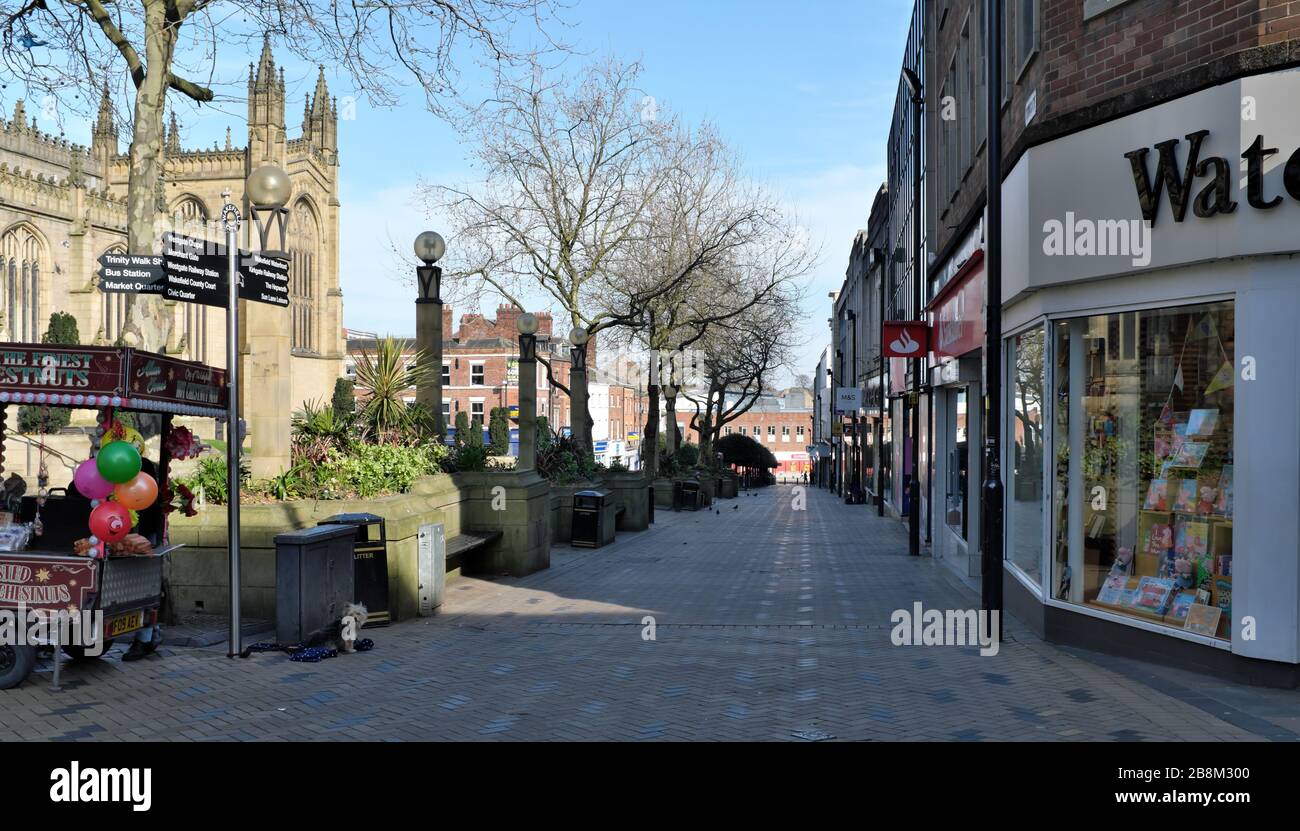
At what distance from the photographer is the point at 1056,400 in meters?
9.94

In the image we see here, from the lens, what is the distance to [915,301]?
2764cm

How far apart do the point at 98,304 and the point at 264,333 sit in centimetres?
5034

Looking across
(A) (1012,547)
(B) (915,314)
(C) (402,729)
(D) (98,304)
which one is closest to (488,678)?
(C) (402,729)

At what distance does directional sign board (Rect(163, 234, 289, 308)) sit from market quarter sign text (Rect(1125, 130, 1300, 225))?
7.12m

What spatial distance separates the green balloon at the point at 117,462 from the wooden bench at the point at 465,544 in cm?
522

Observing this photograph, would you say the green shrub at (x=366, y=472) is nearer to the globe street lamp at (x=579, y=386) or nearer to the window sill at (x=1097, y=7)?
the window sill at (x=1097, y=7)

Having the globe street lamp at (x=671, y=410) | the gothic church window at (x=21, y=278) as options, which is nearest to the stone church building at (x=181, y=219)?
the gothic church window at (x=21, y=278)

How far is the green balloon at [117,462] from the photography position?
765cm

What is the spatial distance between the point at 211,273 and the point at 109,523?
7.27ft

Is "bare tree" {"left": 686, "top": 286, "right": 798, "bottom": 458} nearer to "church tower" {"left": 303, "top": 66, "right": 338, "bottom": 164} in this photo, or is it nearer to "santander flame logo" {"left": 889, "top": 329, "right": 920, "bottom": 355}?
"santander flame logo" {"left": 889, "top": 329, "right": 920, "bottom": 355}

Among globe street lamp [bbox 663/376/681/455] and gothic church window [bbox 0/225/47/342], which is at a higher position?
gothic church window [bbox 0/225/47/342]

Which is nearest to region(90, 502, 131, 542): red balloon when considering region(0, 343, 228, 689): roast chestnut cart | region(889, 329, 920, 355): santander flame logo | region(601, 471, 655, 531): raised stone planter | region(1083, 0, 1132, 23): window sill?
region(0, 343, 228, 689): roast chestnut cart

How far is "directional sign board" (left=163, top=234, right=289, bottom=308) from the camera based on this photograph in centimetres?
829
